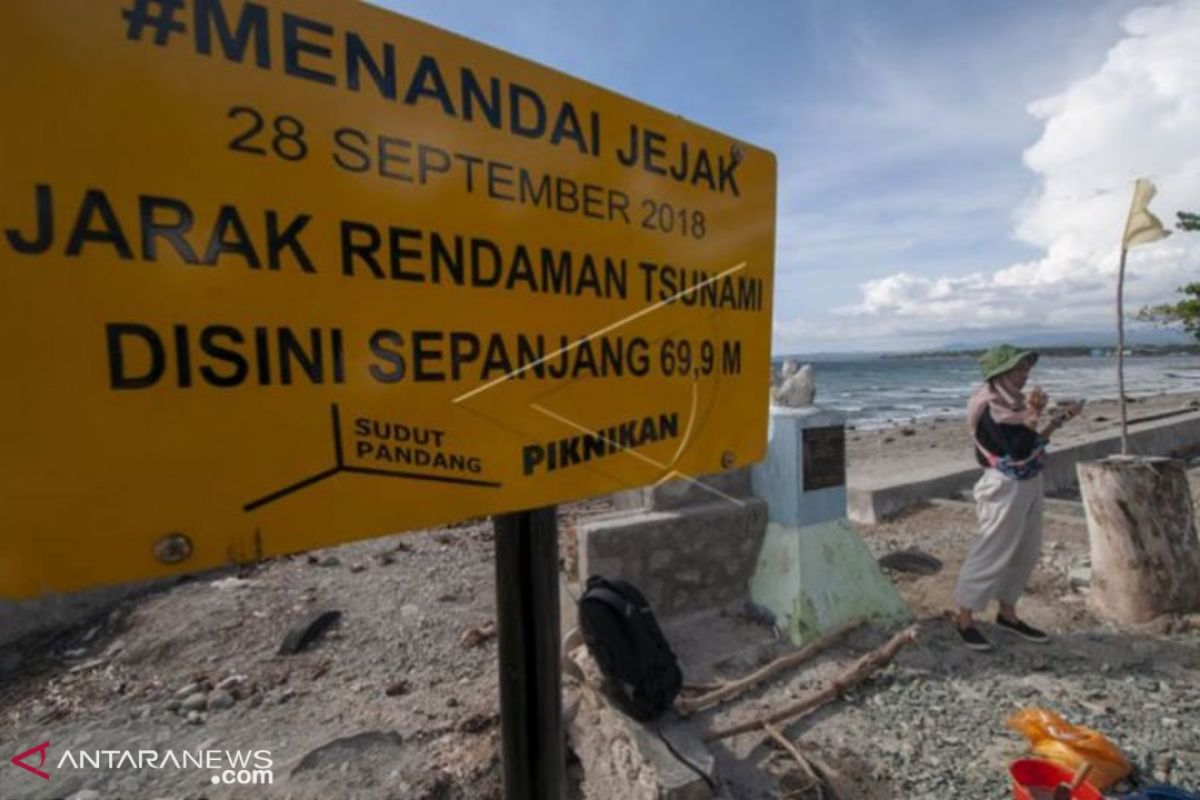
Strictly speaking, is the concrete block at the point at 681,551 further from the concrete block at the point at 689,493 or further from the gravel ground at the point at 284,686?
the gravel ground at the point at 284,686

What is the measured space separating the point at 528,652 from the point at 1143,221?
5.59 m

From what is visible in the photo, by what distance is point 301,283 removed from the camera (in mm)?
938

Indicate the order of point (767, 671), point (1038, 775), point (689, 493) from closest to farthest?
point (1038, 775) → point (767, 671) → point (689, 493)

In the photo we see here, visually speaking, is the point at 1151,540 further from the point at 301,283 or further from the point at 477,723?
the point at 301,283

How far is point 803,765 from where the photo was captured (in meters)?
2.89

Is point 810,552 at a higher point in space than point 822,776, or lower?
higher

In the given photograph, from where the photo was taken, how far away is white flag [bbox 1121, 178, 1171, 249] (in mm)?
4359

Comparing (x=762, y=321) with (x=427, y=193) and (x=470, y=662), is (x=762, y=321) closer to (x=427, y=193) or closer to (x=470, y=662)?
(x=427, y=193)

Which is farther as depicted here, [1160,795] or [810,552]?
[810,552]

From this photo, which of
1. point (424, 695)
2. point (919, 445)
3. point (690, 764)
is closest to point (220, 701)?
point (424, 695)

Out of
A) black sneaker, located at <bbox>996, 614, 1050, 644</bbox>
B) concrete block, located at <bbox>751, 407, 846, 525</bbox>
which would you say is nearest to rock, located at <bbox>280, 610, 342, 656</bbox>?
concrete block, located at <bbox>751, 407, 846, 525</bbox>

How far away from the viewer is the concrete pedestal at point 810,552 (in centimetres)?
434

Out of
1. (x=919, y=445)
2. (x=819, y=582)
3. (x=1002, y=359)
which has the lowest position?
(x=919, y=445)

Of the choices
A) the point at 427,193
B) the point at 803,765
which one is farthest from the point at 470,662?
the point at 427,193
